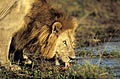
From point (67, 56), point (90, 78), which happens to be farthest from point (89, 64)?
point (67, 56)

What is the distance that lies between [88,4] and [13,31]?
6958 millimetres

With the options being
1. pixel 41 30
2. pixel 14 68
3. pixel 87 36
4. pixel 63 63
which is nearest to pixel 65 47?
pixel 63 63

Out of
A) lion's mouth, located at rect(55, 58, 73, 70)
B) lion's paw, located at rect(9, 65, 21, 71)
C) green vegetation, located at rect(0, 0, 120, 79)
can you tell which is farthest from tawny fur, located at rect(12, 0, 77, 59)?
lion's paw, located at rect(9, 65, 21, 71)

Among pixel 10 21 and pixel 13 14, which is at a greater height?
pixel 13 14

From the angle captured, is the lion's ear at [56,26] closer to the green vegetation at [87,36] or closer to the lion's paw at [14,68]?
the green vegetation at [87,36]

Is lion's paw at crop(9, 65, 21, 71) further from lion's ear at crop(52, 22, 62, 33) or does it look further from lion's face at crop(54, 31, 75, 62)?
lion's ear at crop(52, 22, 62, 33)

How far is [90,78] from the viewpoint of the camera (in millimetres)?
4566

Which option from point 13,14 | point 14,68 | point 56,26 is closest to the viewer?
point 14,68

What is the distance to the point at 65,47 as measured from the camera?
5.86 m

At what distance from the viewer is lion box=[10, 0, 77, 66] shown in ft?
19.1

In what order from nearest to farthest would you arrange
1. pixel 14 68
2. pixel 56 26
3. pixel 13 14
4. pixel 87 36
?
1. pixel 14 68
2. pixel 56 26
3. pixel 13 14
4. pixel 87 36

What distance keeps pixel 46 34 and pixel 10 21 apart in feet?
2.14

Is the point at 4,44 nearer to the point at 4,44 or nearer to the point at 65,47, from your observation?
the point at 4,44

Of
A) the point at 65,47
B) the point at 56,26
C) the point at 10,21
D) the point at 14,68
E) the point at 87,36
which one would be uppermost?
the point at 10,21
